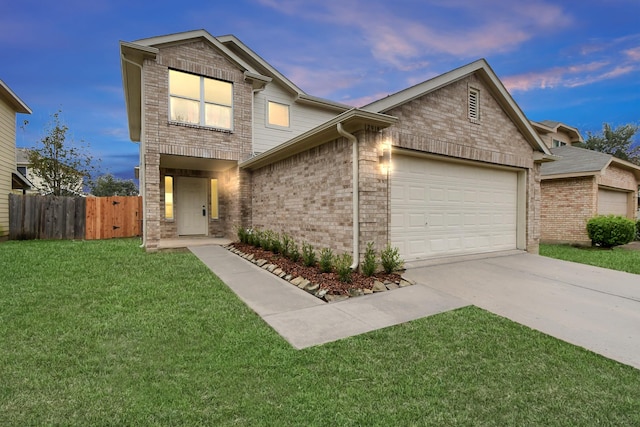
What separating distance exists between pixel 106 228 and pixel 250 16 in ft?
34.0

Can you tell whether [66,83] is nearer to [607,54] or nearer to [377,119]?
[377,119]

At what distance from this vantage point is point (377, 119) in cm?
577

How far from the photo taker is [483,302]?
4.96 m

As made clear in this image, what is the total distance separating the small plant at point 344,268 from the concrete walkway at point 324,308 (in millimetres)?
560

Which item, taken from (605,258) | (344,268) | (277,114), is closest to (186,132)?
(277,114)

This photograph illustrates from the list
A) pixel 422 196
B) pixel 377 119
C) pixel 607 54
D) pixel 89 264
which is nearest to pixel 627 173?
pixel 607 54

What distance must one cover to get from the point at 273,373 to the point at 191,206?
11.0 metres

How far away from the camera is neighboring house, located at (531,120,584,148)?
715 inches

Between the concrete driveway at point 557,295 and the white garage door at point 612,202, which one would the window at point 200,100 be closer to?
the concrete driveway at point 557,295

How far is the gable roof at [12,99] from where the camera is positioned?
12312 millimetres

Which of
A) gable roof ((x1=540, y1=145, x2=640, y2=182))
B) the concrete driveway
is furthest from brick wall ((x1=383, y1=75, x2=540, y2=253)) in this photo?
gable roof ((x1=540, y1=145, x2=640, y2=182))

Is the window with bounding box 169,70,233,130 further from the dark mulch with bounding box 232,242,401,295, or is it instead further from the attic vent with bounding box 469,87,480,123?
the attic vent with bounding box 469,87,480,123

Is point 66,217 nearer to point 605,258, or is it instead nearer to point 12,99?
point 12,99

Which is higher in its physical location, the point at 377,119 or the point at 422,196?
the point at 377,119
